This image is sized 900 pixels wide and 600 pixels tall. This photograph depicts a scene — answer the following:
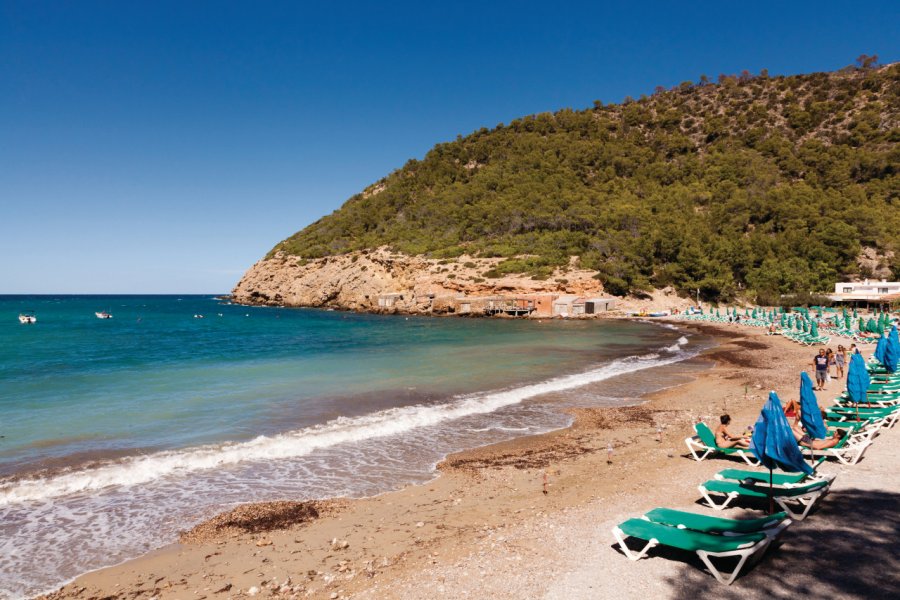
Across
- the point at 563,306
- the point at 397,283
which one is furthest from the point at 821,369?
the point at 397,283

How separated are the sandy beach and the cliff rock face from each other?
194 feet

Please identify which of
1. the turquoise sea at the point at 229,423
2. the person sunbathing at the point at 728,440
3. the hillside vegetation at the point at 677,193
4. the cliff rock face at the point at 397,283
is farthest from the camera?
the cliff rock face at the point at 397,283

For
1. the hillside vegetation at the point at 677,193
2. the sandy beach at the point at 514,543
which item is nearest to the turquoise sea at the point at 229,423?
the sandy beach at the point at 514,543

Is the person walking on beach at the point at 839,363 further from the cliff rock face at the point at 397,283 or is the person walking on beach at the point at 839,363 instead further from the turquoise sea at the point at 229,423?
the cliff rock face at the point at 397,283

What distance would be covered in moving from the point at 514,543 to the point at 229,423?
10.4m

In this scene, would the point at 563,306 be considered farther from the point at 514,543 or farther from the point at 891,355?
the point at 514,543

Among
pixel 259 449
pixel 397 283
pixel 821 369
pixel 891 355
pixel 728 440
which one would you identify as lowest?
pixel 259 449

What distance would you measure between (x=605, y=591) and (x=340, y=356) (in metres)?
25.6

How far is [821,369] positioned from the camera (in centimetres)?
1595

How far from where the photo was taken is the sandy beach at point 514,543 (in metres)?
5.15

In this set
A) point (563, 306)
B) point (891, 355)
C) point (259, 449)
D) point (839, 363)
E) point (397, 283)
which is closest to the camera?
point (259, 449)

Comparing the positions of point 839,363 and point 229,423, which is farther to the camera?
point 839,363

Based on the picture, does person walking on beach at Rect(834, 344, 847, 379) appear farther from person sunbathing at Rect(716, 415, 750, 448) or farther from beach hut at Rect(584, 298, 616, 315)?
beach hut at Rect(584, 298, 616, 315)

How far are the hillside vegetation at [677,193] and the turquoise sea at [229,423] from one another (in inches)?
1765
